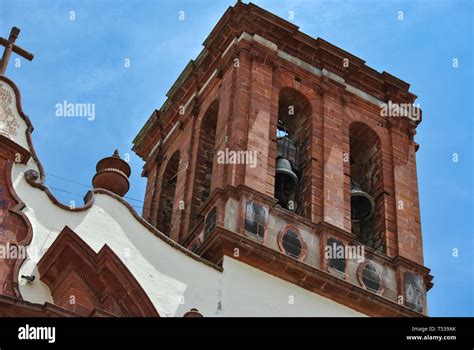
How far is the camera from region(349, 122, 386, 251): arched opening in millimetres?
24938

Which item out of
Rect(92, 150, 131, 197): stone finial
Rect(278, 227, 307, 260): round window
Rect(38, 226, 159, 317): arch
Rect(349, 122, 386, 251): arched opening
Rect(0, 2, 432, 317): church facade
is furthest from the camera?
Rect(349, 122, 386, 251): arched opening

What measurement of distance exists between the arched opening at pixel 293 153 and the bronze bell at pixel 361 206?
1.24 m

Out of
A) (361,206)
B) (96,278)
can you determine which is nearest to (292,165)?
(361,206)

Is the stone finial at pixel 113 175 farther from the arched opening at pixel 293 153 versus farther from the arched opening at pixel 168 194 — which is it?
the arched opening at pixel 168 194

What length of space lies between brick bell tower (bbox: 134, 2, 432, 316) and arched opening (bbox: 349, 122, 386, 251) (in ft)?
0.09

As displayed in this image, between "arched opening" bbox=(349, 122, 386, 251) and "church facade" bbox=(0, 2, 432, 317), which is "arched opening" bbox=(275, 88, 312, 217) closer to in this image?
"church facade" bbox=(0, 2, 432, 317)

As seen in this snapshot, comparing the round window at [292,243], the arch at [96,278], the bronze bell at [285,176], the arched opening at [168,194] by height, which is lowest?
the arch at [96,278]

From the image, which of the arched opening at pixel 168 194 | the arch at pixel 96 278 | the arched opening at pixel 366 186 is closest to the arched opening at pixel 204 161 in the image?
the arched opening at pixel 168 194

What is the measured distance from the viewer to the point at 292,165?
24906 millimetres

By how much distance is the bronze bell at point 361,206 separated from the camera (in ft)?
82.8

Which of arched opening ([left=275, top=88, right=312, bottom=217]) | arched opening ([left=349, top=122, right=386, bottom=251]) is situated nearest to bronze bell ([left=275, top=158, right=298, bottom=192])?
arched opening ([left=275, top=88, right=312, bottom=217])
